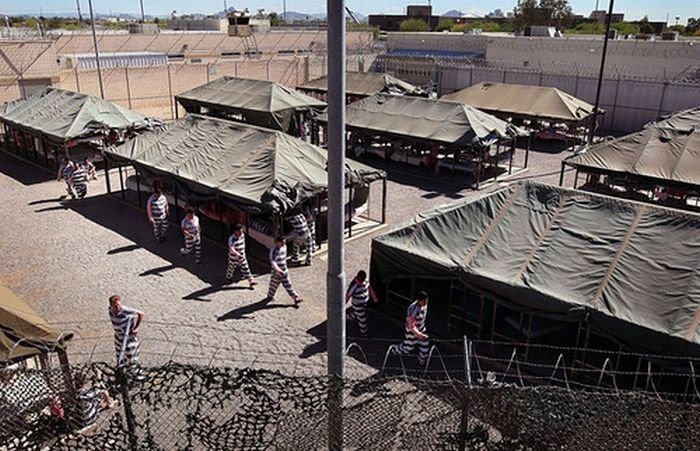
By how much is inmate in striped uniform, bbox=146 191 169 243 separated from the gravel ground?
0.97 ft

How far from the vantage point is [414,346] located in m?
9.70

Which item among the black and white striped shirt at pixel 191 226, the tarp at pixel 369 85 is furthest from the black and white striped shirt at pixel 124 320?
the tarp at pixel 369 85

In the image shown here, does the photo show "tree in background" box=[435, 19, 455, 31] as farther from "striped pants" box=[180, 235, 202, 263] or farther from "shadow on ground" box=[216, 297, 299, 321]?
"shadow on ground" box=[216, 297, 299, 321]

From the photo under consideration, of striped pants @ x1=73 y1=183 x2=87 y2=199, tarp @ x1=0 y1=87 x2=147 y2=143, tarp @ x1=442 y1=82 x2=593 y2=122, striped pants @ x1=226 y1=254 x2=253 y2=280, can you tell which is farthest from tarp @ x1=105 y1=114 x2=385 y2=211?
tarp @ x1=442 y1=82 x2=593 y2=122

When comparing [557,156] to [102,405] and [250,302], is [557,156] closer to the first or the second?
[250,302]

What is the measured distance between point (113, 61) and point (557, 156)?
2737 cm

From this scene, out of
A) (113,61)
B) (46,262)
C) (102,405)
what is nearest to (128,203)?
(46,262)

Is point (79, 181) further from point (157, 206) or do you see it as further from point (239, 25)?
point (239, 25)

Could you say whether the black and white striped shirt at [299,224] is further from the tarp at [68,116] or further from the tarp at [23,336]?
the tarp at [68,116]

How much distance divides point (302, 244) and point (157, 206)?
3.68 metres

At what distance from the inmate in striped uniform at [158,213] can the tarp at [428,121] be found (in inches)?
388

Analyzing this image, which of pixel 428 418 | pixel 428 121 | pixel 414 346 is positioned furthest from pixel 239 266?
pixel 428 121

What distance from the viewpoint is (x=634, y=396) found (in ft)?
18.3

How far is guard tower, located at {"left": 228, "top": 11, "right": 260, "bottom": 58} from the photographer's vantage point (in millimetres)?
48406
